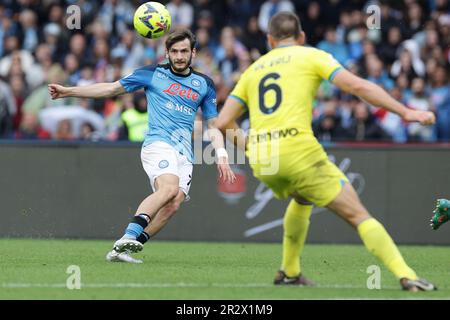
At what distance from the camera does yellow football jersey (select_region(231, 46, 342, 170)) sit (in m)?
8.25

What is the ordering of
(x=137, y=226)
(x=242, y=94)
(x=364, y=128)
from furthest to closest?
1. (x=364, y=128)
2. (x=137, y=226)
3. (x=242, y=94)

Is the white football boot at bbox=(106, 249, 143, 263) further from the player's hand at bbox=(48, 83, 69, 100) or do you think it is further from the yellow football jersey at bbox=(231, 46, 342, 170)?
the yellow football jersey at bbox=(231, 46, 342, 170)

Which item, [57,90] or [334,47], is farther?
[334,47]

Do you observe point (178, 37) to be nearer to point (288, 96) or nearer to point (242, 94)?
point (242, 94)

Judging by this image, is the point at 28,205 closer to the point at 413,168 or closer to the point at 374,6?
the point at 413,168

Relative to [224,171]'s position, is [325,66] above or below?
above

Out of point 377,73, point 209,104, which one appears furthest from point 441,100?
point 209,104

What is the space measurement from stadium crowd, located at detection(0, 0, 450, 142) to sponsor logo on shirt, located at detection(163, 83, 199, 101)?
4918mm

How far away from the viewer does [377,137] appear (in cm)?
1656

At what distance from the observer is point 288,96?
8312mm

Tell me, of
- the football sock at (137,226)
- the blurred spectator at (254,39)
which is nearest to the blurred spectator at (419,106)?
the blurred spectator at (254,39)

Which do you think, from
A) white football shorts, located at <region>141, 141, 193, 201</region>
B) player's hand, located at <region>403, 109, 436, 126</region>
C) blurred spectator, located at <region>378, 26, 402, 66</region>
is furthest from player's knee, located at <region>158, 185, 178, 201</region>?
blurred spectator, located at <region>378, 26, 402, 66</region>

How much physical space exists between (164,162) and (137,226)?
0.74 metres

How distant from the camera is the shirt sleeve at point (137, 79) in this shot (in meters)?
11.1
